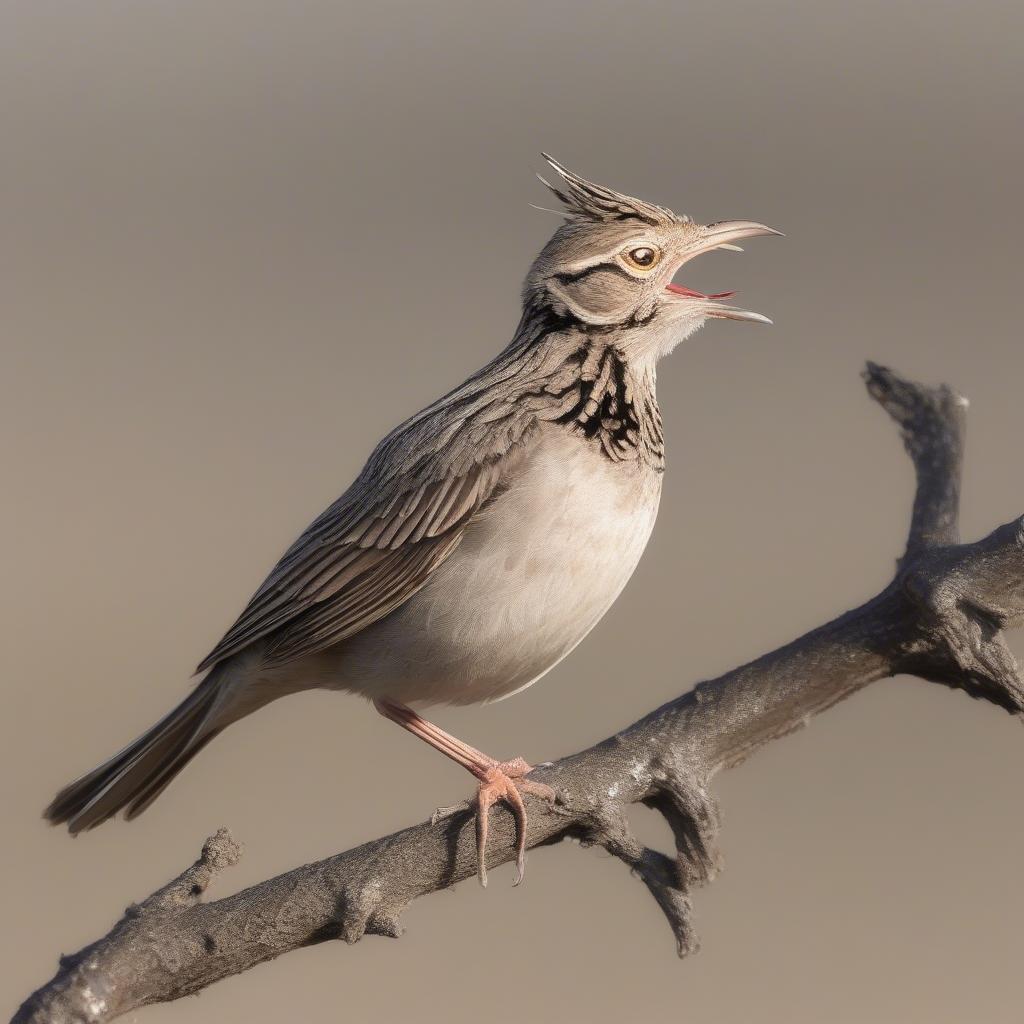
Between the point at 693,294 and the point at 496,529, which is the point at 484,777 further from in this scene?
the point at 693,294

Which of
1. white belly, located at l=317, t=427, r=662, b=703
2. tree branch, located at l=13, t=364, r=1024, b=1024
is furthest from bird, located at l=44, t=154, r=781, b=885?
tree branch, located at l=13, t=364, r=1024, b=1024

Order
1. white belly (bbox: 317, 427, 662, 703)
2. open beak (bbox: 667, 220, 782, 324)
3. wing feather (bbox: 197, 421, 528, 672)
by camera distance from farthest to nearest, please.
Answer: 1. open beak (bbox: 667, 220, 782, 324)
2. wing feather (bbox: 197, 421, 528, 672)
3. white belly (bbox: 317, 427, 662, 703)

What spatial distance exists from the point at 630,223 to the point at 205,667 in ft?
6.21

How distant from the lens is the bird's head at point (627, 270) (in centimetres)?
409

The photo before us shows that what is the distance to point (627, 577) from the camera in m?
3.95

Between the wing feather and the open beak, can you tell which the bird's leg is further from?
the open beak

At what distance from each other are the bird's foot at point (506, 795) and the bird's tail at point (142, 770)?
106 cm

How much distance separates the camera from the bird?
382 cm

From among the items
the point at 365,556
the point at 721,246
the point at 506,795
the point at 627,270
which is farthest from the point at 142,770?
the point at 721,246

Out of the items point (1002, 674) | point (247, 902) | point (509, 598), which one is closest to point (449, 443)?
point (509, 598)

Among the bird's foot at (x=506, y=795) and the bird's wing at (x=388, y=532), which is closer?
the bird's foot at (x=506, y=795)

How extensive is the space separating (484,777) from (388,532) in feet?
2.60

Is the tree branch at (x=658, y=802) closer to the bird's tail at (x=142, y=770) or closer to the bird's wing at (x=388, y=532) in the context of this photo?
the bird's wing at (x=388, y=532)

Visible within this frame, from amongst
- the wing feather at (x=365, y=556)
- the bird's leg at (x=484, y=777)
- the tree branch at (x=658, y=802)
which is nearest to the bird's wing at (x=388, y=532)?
the wing feather at (x=365, y=556)
